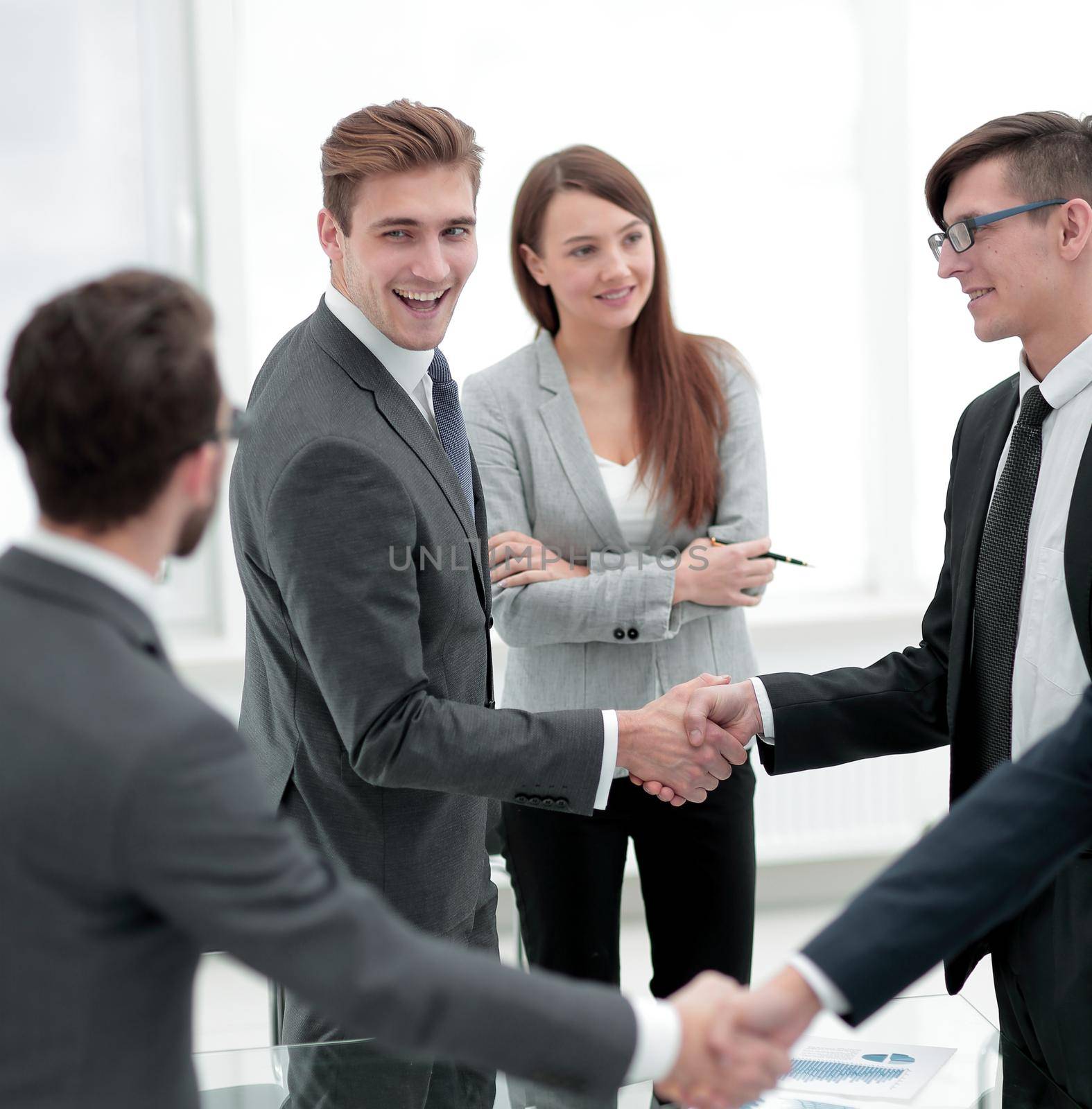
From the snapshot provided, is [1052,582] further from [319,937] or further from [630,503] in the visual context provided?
[319,937]

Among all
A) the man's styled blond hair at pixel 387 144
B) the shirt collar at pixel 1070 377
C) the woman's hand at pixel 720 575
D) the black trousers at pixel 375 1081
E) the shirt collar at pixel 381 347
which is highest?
the man's styled blond hair at pixel 387 144

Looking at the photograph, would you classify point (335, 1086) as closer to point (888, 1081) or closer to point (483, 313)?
point (888, 1081)

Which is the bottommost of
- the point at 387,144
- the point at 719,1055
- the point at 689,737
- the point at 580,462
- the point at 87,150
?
the point at 719,1055

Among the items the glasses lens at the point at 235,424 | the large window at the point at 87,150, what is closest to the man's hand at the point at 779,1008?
the glasses lens at the point at 235,424

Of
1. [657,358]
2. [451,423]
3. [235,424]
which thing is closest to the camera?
[235,424]

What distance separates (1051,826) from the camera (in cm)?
146

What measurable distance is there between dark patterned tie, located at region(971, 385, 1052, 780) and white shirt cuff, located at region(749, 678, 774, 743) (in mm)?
376

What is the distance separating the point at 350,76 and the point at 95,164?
2.62 feet

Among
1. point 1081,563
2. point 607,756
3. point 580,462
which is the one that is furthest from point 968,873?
point 580,462

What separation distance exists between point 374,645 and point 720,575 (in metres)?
0.97

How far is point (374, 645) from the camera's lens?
5.41 feet

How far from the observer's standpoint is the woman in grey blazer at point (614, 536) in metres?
2.42

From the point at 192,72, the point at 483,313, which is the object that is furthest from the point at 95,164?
the point at 483,313

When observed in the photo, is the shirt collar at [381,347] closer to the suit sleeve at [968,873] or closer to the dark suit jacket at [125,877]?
the dark suit jacket at [125,877]
